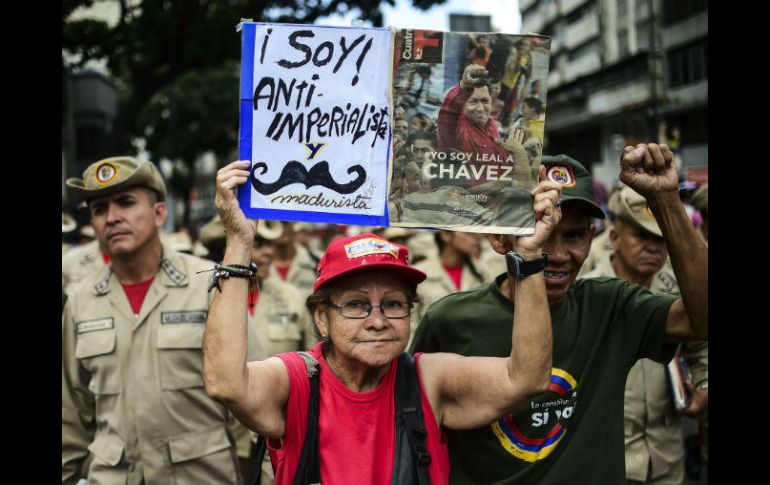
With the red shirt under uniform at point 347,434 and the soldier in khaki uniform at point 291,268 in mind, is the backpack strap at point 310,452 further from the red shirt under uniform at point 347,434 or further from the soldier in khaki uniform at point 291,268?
the soldier in khaki uniform at point 291,268

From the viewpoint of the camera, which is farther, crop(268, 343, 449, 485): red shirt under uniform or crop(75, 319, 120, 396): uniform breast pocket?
crop(75, 319, 120, 396): uniform breast pocket

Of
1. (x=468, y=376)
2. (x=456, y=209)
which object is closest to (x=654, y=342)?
(x=468, y=376)

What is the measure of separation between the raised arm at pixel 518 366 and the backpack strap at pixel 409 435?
80 millimetres

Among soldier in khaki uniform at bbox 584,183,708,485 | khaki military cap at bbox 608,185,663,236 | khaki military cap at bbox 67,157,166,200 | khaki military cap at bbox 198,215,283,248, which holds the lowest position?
soldier in khaki uniform at bbox 584,183,708,485

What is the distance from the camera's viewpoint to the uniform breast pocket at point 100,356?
4234 mm

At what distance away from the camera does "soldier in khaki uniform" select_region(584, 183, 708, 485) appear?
474 centimetres

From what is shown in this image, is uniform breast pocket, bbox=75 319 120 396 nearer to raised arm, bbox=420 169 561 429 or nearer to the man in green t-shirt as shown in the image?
the man in green t-shirt

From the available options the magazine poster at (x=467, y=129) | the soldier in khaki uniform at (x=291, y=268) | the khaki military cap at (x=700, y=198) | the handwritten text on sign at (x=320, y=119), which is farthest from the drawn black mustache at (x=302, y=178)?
the soldier in khaki uniform at (x=291, y=268)

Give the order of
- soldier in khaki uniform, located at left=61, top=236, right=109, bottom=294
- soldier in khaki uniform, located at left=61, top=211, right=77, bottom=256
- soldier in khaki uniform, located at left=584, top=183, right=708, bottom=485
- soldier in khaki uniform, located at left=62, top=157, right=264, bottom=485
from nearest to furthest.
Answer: soldier in khaki uniform, located at left=62, top=157, right=264, bottom=485
soldier in khaki uniform, located at left=584, top=183, right=708, bottom=485
soldier in khaki uniform, located at left=61, top=236, right=109, bottom=294
soldier in khaki uniform, located at left=61, top=211, right=77, bottom=256

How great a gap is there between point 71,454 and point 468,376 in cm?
244

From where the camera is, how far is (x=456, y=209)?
114 inches

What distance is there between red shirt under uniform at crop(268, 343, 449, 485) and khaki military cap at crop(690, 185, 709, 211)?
160 inches

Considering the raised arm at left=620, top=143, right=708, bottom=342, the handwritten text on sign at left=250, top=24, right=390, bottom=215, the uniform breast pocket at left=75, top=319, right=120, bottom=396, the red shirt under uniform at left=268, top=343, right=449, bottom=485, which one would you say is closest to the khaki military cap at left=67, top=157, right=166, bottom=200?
the uniform breast pocket at left=75, top=319, right=120, bottom=396

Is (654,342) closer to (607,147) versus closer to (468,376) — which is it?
(468,376)
